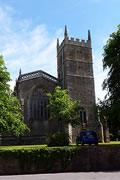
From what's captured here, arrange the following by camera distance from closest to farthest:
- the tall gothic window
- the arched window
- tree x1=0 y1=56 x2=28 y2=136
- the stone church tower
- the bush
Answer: tree x1=0 y1=56 x2=28 y2=136 < the bush < the tall gothic window < the arched window < the stone church tower

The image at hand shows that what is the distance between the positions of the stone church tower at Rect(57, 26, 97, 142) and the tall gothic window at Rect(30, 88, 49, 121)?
3.94 meters

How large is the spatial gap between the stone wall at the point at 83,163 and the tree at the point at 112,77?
16.6ft

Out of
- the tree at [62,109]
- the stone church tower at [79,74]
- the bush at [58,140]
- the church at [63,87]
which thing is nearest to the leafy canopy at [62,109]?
the tree at [62,109]

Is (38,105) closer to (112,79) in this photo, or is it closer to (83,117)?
(83,117)

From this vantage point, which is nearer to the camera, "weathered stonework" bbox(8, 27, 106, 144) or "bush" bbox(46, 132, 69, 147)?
"bush" bbox(46, 132, 69, 147)

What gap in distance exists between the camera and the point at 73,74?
32.4 metres

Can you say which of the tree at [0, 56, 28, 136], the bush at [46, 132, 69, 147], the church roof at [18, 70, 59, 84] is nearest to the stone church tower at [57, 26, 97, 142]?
the church roof at [18, 70, 59, 84]

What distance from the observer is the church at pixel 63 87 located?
2905 centimetres

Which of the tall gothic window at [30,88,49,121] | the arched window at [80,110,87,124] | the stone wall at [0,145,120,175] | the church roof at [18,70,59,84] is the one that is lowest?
the stone wall at [0,145,120,175]

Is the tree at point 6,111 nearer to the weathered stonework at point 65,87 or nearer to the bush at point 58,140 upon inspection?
the bush at point 58,140

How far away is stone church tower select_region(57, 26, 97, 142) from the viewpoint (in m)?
31.0

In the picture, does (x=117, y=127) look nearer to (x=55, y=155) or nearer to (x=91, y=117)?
(x=55, y=155)

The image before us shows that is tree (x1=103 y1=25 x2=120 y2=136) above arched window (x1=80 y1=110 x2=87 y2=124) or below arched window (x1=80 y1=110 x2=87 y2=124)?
above

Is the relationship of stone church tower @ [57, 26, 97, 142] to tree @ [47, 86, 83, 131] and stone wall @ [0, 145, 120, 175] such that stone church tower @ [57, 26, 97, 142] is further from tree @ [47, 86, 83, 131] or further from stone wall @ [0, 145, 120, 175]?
stone wall @ [0, 145, 120, 175]
